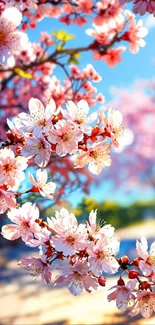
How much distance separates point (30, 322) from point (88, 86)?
8.46ft

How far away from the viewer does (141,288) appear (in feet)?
6.09

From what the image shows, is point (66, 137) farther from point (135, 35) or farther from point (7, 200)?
point (135, 35)

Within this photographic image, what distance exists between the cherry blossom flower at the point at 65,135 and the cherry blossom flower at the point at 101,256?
358 millimetres

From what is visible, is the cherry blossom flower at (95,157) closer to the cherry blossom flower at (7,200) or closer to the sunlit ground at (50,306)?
the cherry blossom flower at (7,200)

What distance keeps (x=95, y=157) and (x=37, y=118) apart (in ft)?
0.87

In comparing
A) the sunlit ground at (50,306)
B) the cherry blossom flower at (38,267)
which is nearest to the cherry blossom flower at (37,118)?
the cherry blossom flower at (38,267)

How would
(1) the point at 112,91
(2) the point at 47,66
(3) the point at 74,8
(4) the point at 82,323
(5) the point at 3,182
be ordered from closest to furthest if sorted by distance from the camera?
(5) the point at 3,182, (3) the point at 74,8, (2) the point at 47,66, (4) the point at 82,323, (1) the point at 112,91

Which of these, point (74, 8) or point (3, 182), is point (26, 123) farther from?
point (74, 8)

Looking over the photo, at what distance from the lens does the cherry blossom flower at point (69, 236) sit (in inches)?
69.1

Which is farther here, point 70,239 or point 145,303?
point 145,303

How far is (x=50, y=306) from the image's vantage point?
5.77m

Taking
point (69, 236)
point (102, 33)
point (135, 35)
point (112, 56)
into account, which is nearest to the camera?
point (69, 236)

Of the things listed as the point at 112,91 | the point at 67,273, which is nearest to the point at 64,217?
the point at 67,273

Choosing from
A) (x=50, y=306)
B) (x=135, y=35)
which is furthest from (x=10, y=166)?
(x=50, y=306)
